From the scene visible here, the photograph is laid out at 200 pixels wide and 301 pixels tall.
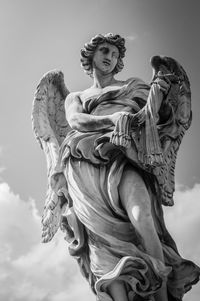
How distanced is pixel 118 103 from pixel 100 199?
1.54m

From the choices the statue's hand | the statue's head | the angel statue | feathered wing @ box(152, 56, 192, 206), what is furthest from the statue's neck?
the statue's hand

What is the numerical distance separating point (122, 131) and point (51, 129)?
7.68 feet

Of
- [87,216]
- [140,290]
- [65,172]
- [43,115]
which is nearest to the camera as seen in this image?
[140,290]

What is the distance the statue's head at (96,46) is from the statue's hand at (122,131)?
146 cm

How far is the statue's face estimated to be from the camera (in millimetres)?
9555

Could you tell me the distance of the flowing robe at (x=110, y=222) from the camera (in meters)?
7.77

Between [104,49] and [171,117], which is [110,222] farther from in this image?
[104,49]

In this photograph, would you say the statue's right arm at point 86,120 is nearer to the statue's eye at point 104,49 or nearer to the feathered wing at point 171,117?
the feathered wing at point 171,117

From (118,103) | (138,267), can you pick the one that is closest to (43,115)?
(118,103)

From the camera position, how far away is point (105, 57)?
957 centimetres

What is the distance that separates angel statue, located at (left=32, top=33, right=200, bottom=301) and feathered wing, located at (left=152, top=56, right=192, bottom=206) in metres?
0.01

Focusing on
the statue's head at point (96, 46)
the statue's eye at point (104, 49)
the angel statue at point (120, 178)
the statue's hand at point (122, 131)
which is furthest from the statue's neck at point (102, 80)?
the statue's hand at point (122, 131)

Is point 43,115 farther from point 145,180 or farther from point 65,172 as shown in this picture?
point 145,180

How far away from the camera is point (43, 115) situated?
10.6 meters
